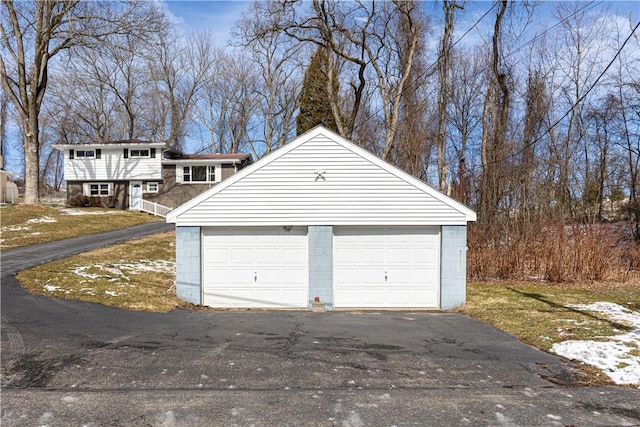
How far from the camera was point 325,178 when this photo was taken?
10.9 meters

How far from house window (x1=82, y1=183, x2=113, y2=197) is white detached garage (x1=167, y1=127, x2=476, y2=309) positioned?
79.4 feet

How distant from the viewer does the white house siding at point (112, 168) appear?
3125cm

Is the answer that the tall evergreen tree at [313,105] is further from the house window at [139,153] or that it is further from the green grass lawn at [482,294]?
the green grass lawn at [482,294]

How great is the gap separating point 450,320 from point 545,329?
6.38ft

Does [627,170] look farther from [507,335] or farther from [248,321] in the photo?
[248,321]

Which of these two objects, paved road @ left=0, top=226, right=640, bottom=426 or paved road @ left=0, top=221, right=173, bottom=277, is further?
paved road @ left=0, top=221, right=173, bottom=277

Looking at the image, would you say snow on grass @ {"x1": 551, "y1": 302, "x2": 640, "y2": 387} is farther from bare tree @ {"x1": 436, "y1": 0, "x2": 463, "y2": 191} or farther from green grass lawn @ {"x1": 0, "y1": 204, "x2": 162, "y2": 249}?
green grass lawn @ {"x1": 0, "y1": 204, "x2": 162, "y2": 249}

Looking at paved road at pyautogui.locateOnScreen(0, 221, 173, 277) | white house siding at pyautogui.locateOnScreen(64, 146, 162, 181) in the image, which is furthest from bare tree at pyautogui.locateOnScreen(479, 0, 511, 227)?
white house siding at pyautogui.locateOnScreen(64, 146, 162, 181)

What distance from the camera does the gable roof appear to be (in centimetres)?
1085

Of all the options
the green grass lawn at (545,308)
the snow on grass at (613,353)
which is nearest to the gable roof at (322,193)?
the green grass lawn at (545,308)

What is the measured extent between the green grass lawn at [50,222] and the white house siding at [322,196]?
37.1 feet

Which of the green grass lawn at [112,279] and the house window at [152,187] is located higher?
the house window at [152,187]

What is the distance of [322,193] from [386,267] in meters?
2.58

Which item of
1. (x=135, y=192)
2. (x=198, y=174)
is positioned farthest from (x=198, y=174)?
(x=135, y=192)
